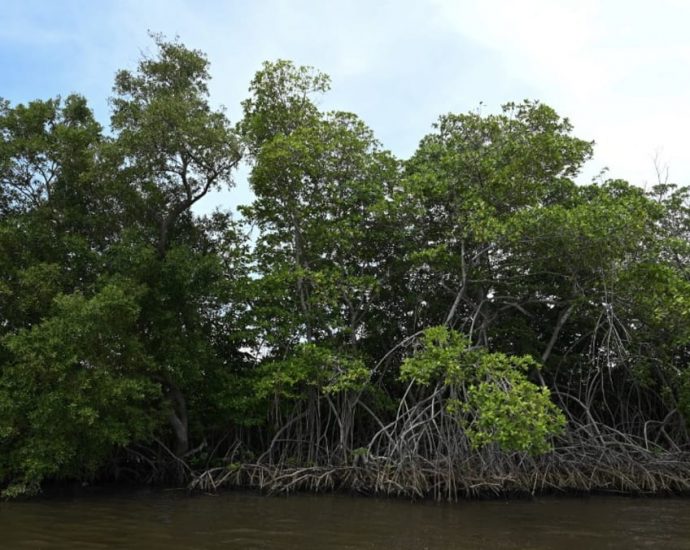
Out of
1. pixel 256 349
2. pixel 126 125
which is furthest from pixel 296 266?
pixel 126 125

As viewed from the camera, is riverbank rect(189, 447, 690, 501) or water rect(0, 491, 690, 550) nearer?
water rect(0, 491, 690, 550)

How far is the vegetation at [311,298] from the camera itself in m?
10.9

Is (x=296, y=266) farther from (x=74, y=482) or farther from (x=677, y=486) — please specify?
(x=677, y=486)

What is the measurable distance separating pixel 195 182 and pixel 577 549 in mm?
9587

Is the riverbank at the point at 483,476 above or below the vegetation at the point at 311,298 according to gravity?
below

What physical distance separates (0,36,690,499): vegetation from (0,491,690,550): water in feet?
2.60

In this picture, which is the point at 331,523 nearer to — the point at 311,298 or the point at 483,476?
the point at 483,476

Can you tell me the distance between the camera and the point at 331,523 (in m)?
8.72

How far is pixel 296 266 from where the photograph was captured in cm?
1336

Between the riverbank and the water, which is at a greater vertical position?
the riverbank

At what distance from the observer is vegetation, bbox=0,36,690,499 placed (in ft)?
35.6

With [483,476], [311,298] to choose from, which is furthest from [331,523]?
[311,298]

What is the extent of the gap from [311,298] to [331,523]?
5157 millimetres

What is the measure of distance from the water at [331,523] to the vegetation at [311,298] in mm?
792
